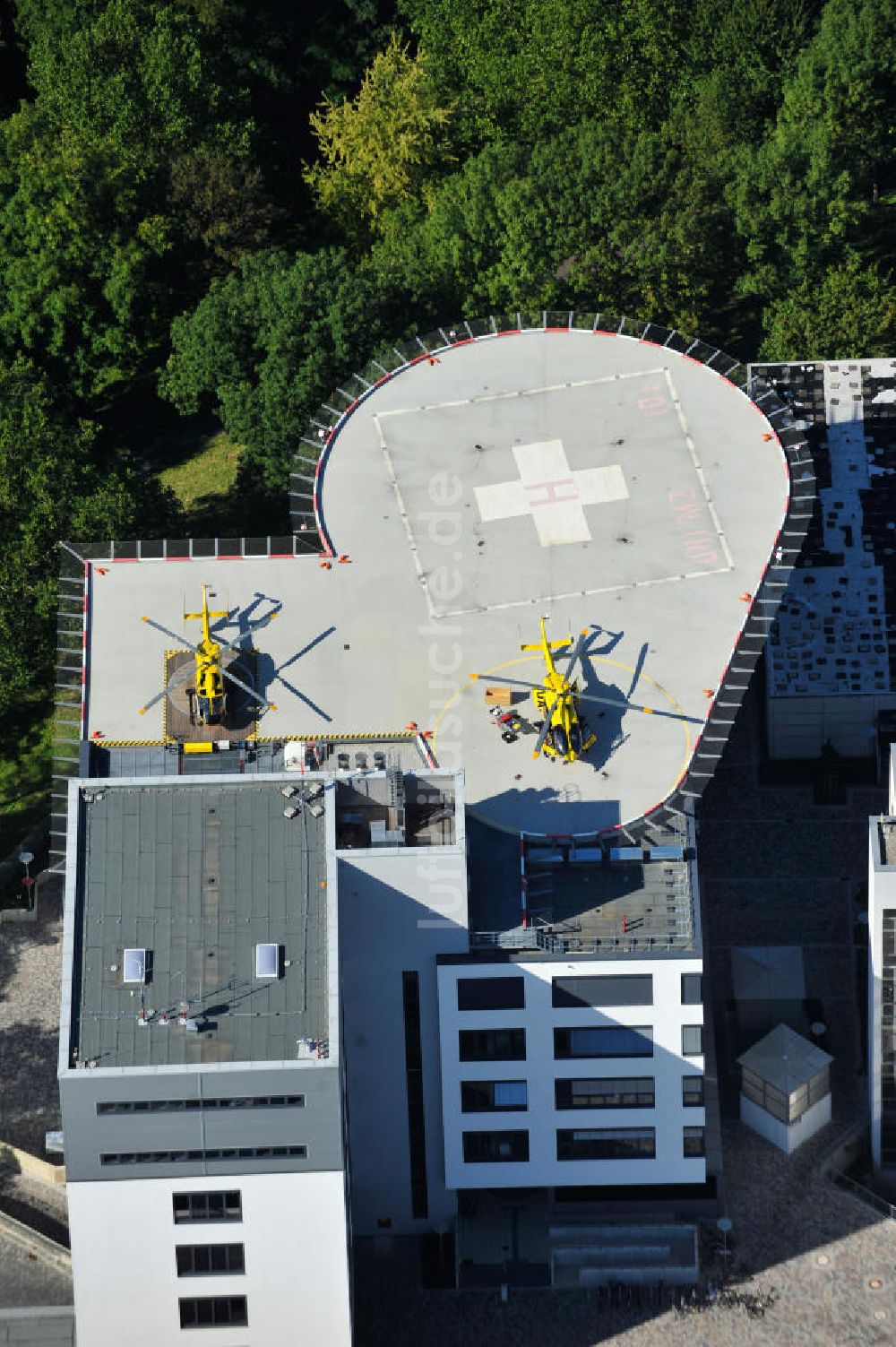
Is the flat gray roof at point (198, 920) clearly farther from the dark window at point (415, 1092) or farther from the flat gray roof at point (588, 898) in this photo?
the flat gray roof at point (588, 898)

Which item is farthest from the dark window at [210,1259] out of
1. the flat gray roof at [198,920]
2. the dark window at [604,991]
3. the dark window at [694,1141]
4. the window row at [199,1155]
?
the dark window at [694,1141]

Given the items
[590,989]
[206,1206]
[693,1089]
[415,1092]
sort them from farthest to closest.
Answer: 1. [415,1092]
2. [693,1089]
3. [590,989]
4. [206,1206]

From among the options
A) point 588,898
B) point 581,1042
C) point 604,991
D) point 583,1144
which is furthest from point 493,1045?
point 588,898

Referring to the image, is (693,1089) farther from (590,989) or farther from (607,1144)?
(590,989)

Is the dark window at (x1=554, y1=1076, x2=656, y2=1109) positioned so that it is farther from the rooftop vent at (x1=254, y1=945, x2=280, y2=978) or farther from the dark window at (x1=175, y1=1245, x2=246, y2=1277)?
the dark window at (x1=175, y1=1245, x2=246, y2=1277)

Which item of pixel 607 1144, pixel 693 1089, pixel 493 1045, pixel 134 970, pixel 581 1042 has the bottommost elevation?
pixel 607 1144

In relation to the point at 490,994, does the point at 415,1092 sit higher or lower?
lower

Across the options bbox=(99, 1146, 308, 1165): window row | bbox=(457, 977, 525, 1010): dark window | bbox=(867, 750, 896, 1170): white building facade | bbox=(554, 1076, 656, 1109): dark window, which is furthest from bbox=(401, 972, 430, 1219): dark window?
bbox=(867, 750, 896, 1170): white building facade
